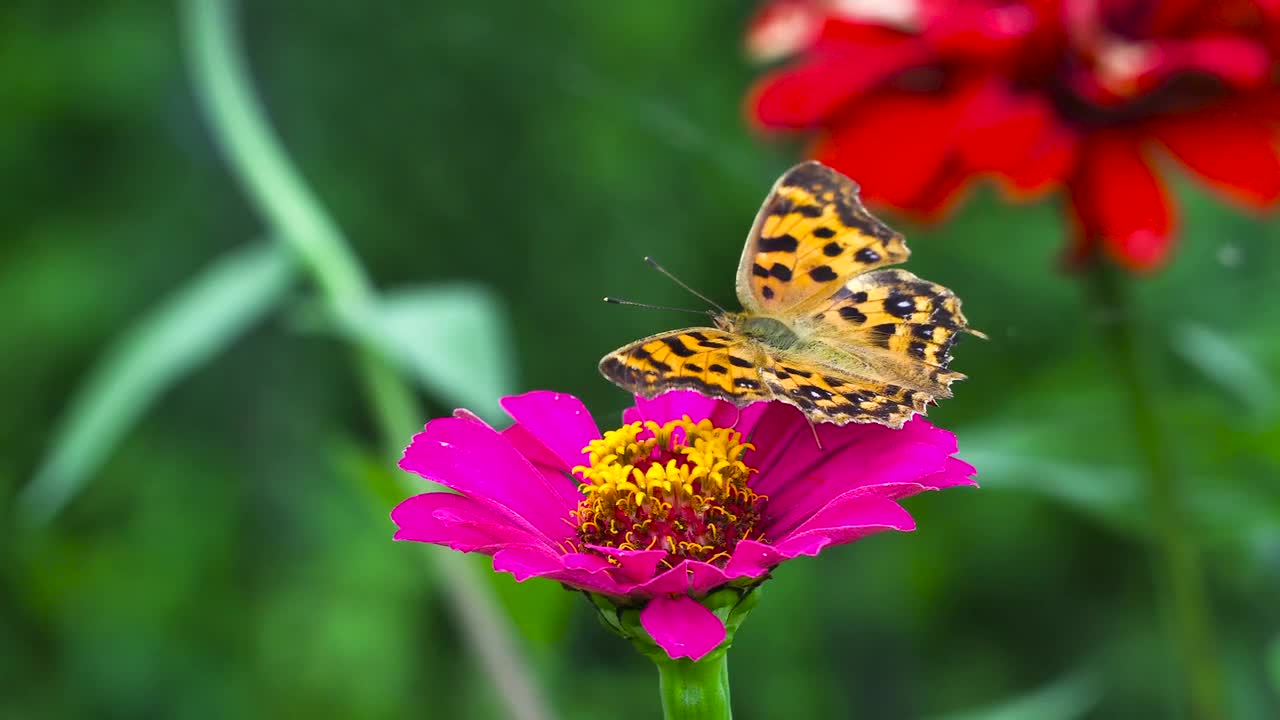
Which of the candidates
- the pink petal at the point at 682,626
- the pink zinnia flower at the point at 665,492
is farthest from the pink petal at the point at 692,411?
the pink petal at the point at 682,626

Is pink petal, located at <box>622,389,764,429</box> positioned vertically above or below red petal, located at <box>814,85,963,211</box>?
below

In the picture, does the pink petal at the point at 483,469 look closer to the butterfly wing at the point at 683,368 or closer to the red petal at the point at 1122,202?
the butterfly wing at the point at 683,368

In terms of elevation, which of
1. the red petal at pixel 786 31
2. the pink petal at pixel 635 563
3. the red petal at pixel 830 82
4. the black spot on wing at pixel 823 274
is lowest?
the pink petal at pixel 635 563

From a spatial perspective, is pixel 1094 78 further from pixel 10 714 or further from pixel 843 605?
pixel 10 714

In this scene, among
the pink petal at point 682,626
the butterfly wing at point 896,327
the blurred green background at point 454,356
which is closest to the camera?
the pink petal at point 682,626

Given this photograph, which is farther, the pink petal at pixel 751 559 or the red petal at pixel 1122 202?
the red petal at pixel 1122 202

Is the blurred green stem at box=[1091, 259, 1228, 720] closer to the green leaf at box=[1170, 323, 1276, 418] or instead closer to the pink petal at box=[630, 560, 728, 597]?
the green leaf at box=[1170, 323, 1276, 418]

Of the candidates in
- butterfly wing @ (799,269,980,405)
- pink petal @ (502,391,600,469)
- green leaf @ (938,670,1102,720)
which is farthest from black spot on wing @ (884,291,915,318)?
green leaf @ (938,670,1102,720)
